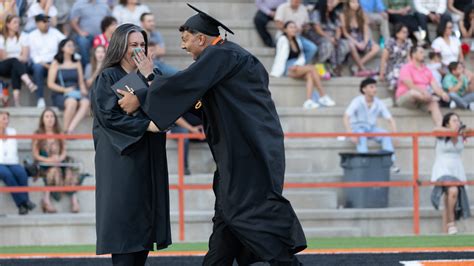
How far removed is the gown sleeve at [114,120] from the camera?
7.71m

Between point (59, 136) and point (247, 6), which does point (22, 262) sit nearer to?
point (59, 136)

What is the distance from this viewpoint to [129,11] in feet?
55.2

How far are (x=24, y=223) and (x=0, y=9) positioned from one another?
144 inches

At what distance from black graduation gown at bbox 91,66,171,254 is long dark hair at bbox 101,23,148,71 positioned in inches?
2.5

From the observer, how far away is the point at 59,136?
539 inches

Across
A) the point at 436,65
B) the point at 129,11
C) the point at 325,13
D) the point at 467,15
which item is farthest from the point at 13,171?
the point at 467,15

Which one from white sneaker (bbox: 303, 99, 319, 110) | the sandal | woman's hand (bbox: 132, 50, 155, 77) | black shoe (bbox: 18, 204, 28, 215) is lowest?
black shoe (bbox: 18, 204, 28, 215)

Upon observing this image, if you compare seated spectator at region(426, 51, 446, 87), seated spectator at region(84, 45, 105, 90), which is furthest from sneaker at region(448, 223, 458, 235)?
seated spectator at region(84, 45, 105, 90)

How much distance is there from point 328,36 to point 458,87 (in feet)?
6.30

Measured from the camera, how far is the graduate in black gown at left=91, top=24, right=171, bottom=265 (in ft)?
25.5

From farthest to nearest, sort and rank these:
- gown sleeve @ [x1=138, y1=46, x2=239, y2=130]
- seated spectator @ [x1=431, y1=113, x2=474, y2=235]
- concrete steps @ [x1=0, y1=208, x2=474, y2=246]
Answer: seated spectator @ [x1=431, y1=113, x2=474, y2=235]
concrete steps @ [x1=0, y1=208, x2=474, y2=246]
gown sleeve @ [x1=138, y1=46, x2=239, y2=130]

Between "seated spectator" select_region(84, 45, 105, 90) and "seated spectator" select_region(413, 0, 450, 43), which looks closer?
"seated spectator" select_region(84, 45, 105, 90)

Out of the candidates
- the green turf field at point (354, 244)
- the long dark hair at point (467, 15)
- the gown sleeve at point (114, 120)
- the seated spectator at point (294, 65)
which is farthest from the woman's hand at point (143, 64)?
the long dark hair at point (467, 15)

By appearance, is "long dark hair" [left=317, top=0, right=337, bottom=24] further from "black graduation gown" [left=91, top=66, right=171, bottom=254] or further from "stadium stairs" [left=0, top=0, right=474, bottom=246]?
"black graduation gown" [left=91, top=66, right=171, bottom=254]
